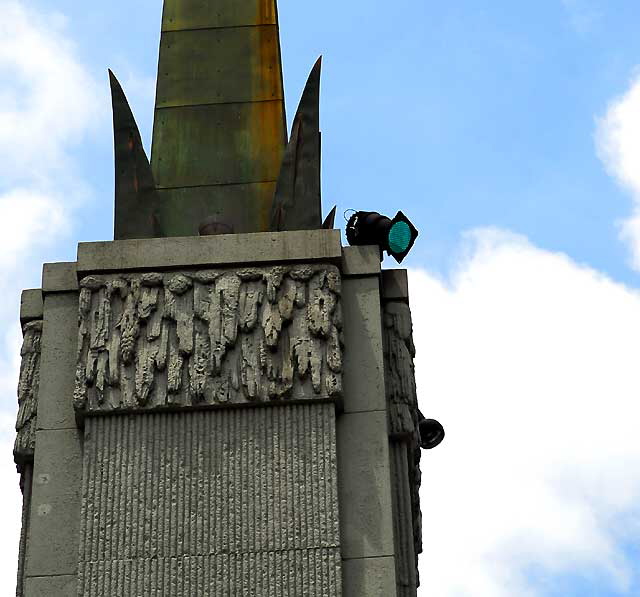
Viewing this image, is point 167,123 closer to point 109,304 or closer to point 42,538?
point 109,304

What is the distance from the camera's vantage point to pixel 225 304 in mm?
15711

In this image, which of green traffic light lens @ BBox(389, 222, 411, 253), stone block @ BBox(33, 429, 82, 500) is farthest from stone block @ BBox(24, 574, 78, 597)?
Answer: green traffic light lens @ BBox(389, 222, 411, 253)

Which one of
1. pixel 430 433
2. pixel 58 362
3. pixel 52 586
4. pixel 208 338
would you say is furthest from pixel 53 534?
pixel 430 433

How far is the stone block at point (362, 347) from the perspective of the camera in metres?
15.6

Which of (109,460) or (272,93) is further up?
(272,93)

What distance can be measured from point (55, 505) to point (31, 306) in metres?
2.04

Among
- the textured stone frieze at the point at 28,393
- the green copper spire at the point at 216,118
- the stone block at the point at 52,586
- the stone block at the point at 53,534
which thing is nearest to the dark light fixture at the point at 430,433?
the green copper spire at the point at 216,118

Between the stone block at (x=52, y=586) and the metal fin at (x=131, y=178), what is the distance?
11.4 ft

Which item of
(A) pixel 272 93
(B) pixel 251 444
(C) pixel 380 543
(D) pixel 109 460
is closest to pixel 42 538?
(D) pixel 109 460

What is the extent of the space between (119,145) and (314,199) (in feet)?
6.27

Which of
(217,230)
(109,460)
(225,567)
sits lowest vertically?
(225,567)

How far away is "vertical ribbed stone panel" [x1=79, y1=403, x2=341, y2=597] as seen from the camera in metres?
14.7

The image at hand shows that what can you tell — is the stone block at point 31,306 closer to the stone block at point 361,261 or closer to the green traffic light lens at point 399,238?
the stone block at point 361,261

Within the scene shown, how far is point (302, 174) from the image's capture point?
1686 cm
